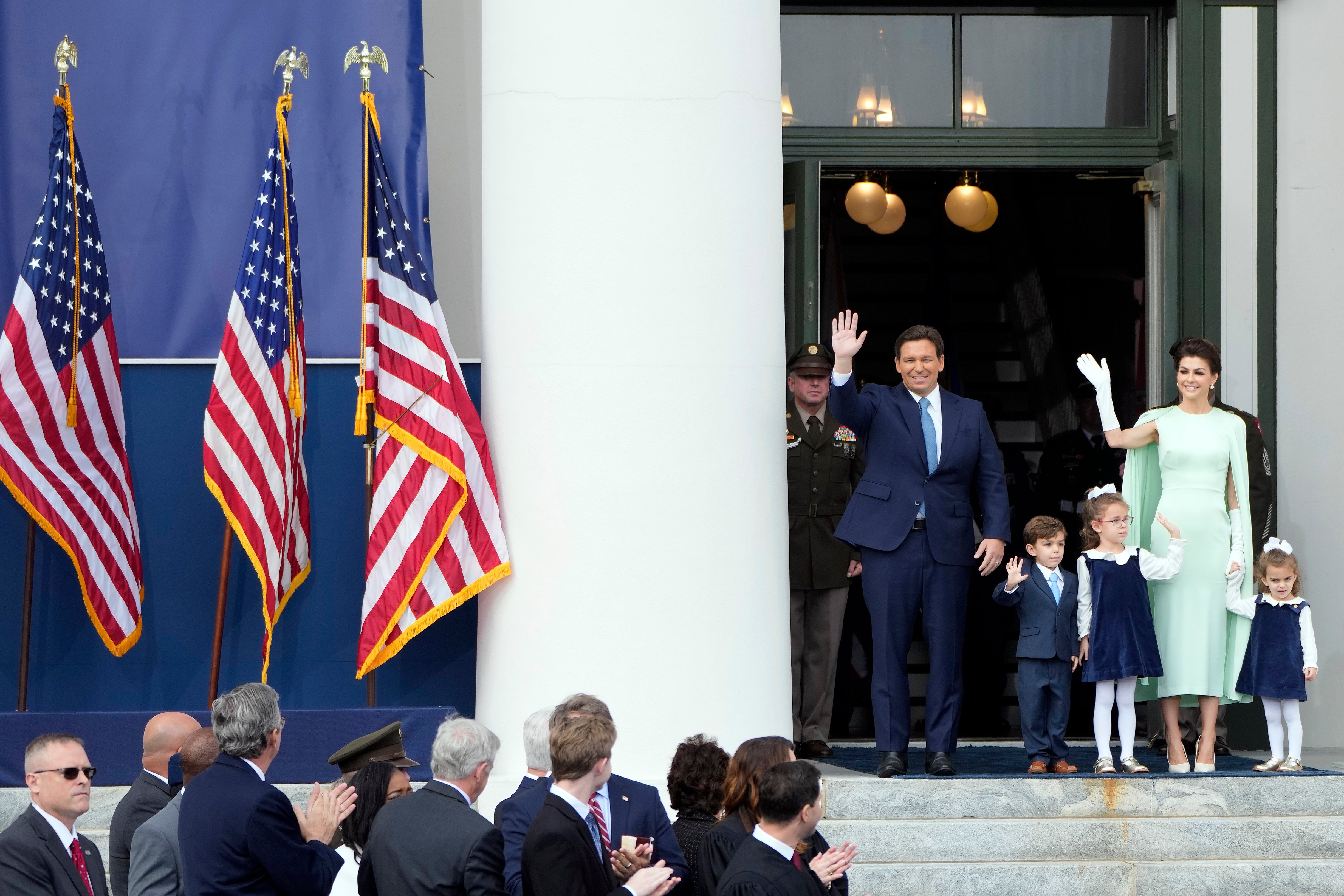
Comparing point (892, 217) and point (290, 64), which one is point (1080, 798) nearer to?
point (290, 64)

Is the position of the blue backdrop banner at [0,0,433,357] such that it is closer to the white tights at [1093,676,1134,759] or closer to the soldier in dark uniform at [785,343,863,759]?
the soldier in dark uniform at [785,343,863,759]

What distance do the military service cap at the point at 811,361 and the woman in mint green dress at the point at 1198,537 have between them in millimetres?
1549

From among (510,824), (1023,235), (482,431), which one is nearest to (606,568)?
(482,431)

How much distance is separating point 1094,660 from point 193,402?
4.77m

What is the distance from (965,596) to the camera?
7.54 metres

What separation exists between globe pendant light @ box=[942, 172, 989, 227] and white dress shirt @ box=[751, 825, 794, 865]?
301 inches

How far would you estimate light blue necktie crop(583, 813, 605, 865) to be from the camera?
4121 millimetres

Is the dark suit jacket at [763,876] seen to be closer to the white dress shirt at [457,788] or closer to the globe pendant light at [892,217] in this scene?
the white dress shirt at [457,788]

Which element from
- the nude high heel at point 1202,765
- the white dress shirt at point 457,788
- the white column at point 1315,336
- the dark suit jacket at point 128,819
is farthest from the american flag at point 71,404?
the white column at point 1315,336

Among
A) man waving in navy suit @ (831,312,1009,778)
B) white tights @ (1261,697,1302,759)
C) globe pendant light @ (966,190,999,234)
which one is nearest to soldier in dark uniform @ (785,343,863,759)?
man waving in navy suit @ (831,312,1009,778)

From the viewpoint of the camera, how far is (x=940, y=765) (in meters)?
7.30

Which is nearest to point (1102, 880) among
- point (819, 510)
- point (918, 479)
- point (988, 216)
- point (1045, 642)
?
point (1045, 642)

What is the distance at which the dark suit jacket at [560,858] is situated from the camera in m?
3.98

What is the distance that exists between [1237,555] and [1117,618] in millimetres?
746
